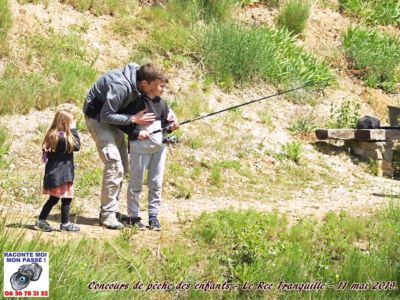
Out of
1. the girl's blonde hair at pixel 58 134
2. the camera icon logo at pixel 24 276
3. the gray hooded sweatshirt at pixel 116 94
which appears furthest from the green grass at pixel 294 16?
the camera icon logo at pixel 24 276

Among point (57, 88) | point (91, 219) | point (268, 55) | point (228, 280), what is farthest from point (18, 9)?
point (228, 280)

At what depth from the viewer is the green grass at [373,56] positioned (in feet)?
47.4

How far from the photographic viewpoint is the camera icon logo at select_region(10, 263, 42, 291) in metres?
4.53

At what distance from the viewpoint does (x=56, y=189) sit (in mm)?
6789

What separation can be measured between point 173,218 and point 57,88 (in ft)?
12.4

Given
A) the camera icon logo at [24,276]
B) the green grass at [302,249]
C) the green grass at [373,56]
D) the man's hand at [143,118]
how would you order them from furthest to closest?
the green grass at [373,56]
the man's hand at [143,118]
the green grass at [302,249]
the camera icon logo at [24,276]

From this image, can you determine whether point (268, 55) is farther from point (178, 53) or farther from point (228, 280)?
point (228, 280)

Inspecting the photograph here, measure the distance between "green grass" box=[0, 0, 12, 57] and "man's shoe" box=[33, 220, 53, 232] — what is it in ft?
17.1

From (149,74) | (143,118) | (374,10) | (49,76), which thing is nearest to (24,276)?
(143,118)

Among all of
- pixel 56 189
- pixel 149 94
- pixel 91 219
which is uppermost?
pixel 149 94

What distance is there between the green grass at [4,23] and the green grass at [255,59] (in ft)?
11.6

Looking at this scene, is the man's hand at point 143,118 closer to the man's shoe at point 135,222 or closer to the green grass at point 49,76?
the man's shoe at point 135,222

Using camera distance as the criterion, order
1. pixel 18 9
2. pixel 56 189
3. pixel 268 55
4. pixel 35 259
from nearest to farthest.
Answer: pixel 35 259
pixel 56 189
pixel 18 9
pixel 268 55

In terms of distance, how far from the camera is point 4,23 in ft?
37.6
